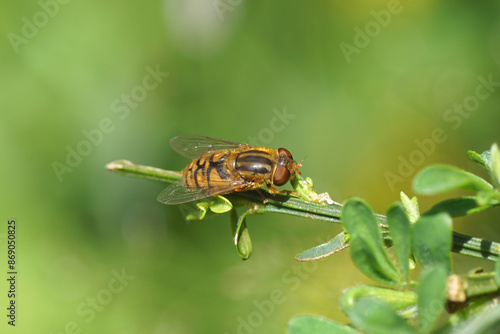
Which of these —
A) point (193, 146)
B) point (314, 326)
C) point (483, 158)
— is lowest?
point (314, 326)

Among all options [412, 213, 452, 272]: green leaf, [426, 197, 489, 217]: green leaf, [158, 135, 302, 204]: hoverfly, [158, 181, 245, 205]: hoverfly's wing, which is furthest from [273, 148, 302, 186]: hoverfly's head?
[412, 213, 452, 272]: green leaf

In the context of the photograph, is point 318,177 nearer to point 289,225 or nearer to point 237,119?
point 289,225

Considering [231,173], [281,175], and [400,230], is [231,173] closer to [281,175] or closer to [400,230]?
[281,175]

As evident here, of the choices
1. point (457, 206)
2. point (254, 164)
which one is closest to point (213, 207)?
point (254, 164)

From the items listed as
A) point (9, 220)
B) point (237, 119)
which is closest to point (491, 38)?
point (237, 119)

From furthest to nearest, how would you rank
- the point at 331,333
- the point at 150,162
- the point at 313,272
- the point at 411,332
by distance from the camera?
the point at 150,162
the point at 313,272
the point at 331,333
the point at 411,332

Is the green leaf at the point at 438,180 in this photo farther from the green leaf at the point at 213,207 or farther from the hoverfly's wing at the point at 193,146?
the hoverfly's wing at the point at 193,146

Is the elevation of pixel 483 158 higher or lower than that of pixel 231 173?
lower

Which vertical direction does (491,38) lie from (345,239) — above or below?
above
